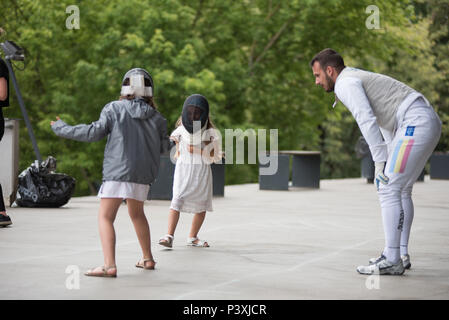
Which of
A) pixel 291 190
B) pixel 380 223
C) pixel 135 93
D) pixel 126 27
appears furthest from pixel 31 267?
pixel 126 27

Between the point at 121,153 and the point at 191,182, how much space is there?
2.42 meters

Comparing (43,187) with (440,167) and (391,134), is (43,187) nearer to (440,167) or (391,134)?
(391,134)

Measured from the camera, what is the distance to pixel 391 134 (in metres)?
6.93

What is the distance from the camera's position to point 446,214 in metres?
13.5

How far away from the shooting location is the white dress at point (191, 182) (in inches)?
346

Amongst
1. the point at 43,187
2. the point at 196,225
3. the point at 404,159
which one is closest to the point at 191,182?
the point at 196,225

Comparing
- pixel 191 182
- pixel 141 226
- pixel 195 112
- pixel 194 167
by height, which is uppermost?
pixel 195 112

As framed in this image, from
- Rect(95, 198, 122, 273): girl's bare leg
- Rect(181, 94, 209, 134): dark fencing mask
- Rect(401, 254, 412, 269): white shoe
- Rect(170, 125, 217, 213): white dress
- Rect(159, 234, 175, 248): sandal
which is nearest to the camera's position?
Rect(95, 198, 122, 273): girl's bare leg

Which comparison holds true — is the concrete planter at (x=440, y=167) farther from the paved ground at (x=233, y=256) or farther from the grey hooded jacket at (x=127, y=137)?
the grey hooded jacket at (x=127, y=137)

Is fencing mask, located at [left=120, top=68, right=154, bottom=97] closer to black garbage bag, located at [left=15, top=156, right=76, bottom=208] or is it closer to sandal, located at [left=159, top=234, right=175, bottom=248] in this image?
sandal, located at [left=159, top=234, right=175, bottom=248]

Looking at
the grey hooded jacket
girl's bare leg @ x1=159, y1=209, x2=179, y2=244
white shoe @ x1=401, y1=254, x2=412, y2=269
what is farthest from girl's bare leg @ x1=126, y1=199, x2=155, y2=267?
white shoe @ x1=401, y1=254, x2=412, y2=269

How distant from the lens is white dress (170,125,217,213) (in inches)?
346

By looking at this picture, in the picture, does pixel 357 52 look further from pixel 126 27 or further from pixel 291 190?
pixel 291 190

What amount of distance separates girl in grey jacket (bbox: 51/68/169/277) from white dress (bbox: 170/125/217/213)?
2.11 meters
